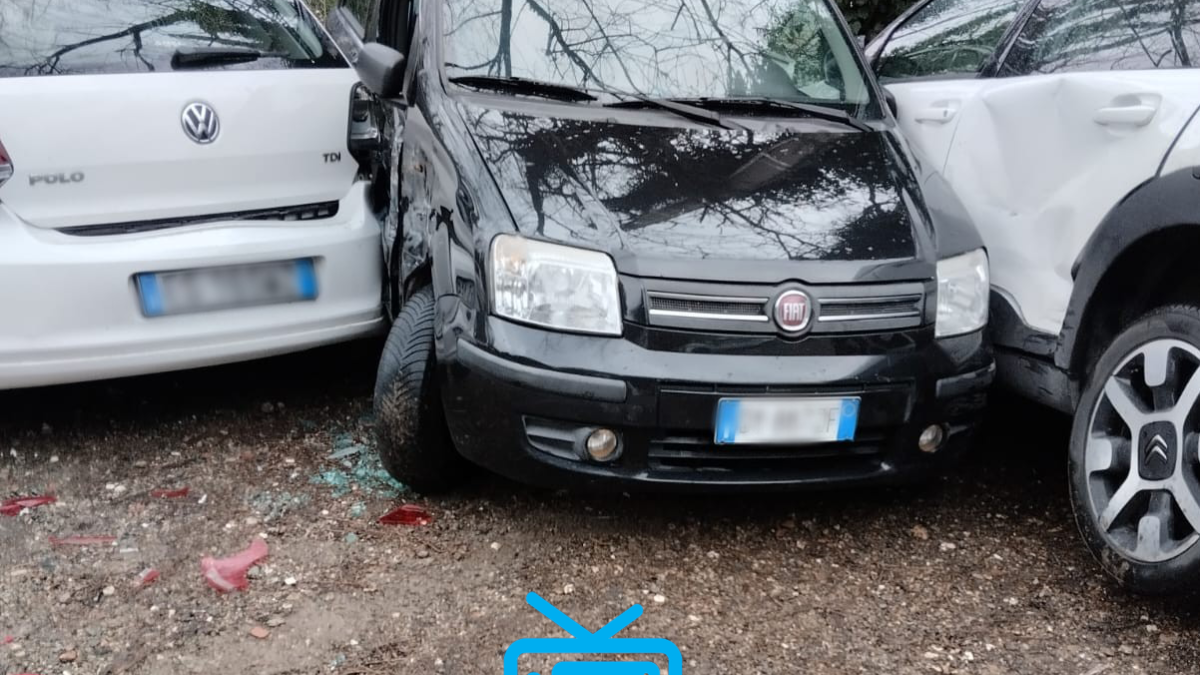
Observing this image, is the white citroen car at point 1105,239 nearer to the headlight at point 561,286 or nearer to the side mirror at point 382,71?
the headlight at point 561,286

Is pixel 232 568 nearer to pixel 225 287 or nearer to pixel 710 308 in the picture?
pixel 225 287

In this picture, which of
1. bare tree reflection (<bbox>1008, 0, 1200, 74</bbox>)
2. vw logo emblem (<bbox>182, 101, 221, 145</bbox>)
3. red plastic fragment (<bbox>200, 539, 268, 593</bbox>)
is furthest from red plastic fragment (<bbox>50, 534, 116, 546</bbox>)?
bare tree reflection (<bbox>1008, 0, 1200, 74</bbox>)

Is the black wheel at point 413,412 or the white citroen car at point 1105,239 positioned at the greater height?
the white citroen car at point 1105,239

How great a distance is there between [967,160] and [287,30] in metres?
2.43

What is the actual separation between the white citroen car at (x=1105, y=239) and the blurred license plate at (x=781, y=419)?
70 centimetres

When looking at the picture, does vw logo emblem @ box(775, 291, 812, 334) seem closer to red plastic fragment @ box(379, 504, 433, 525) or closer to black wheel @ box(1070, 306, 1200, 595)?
black wheel @ box(1070, 306, 1200, 595)

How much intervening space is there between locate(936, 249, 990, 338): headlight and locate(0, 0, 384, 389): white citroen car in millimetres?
1906

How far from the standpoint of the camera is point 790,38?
3697 millimetres

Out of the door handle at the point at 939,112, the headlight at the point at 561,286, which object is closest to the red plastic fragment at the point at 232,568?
the headlight at the point at 561,286

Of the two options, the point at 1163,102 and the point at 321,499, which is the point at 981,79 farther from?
the point at 321,499

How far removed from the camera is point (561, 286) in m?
2.65

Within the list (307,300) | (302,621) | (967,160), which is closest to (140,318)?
(307,300)

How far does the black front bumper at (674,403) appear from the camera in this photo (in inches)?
103

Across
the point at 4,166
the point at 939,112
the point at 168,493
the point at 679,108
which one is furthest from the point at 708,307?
the point at 4,166
